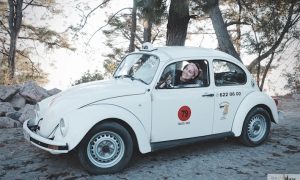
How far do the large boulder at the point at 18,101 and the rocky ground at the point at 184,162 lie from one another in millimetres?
2426

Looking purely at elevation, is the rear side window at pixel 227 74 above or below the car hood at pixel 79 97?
above

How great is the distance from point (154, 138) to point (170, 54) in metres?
1.46

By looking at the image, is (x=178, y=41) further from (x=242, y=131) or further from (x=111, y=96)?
(x=111, y=96)

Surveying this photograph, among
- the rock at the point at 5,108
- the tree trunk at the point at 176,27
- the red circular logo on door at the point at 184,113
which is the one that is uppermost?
the tree trunk at the point at 176,27

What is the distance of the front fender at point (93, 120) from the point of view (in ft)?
15.2

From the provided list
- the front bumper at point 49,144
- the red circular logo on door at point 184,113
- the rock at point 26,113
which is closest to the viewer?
the front bumper at point 49,144

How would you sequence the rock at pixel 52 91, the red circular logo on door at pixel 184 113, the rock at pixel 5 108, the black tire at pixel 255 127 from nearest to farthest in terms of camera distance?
the red circular logo on door at pixel 184 113 < the black tire at pixel 255 127 < the rock at pixel 5 108 < the rock at pixel 52 91

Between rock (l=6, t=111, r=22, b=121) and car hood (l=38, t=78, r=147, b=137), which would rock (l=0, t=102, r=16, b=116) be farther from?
car hood (l=38, t=78, r=147, b=137)

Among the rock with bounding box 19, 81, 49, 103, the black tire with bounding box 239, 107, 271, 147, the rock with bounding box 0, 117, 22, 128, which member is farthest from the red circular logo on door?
the rock with bounding box 19, 81, 49, 103

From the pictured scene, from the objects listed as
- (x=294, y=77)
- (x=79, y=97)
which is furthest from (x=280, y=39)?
(x=79, y=97)

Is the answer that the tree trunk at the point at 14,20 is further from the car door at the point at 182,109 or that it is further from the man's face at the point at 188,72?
the car door at the point at 182,109

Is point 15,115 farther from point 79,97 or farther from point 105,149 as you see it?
point 105,149

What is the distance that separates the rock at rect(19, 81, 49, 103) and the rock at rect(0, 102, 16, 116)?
54 cm

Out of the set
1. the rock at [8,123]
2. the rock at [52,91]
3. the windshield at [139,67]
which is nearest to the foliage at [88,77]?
the rock at [52,91]
